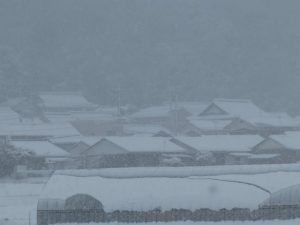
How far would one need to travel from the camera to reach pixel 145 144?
13719 mm

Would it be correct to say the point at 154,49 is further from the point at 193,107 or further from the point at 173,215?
the point at 173,215

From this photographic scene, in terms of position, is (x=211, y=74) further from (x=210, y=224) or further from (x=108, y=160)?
(x=210, y=224)

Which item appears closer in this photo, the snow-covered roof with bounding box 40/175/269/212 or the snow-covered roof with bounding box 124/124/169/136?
the snow-covered roof with bounding box 40/175/269/212

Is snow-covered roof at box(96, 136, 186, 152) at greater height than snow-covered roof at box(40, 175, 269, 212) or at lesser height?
greater

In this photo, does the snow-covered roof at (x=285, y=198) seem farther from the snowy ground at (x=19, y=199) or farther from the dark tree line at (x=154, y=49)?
the dark tree line at (x=154, y=49)

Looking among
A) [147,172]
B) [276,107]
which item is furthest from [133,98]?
[147,172]

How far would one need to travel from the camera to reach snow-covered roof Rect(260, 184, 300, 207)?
4.95 meters

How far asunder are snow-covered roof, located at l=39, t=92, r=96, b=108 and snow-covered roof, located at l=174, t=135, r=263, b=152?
1187 cm

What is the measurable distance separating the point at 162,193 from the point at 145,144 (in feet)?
28.3

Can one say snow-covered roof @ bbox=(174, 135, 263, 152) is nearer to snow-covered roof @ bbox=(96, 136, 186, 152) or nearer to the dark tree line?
snow-covered roof @ bbox=(96, 136, 186, 152)

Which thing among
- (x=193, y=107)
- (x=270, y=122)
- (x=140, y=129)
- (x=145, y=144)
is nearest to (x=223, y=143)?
(x=145, y=144)

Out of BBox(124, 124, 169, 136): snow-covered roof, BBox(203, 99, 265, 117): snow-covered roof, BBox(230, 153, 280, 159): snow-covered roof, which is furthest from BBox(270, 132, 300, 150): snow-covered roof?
BBox(203, 99, 265, 117): snow-covered roof

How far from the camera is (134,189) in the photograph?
17.1 ft

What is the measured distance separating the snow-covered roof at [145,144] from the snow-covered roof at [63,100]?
40.2 ft
